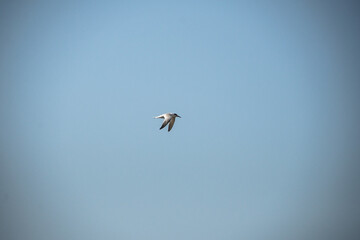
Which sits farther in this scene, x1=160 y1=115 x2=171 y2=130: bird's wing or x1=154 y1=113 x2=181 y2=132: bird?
x1=154 y1=113 x2=181 y2=132: bird

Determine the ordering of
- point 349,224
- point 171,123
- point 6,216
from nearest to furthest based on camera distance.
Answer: point 171,123
point 349,224
point 6,216

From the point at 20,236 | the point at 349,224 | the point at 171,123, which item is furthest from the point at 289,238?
the point at 171,123

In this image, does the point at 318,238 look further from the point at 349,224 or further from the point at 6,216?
the point at 6,216

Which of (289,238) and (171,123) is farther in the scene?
(289,238)

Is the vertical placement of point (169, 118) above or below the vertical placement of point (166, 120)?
above

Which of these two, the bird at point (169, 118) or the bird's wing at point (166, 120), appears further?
the bird at point (169, 118)

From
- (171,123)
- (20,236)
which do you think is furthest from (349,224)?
(171,123)

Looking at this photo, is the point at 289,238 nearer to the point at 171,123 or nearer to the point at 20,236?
the point at 20,236

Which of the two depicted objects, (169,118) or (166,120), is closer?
(166,120)

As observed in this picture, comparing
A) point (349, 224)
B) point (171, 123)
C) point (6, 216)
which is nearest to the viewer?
point (171, 123)

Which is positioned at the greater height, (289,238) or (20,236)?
(289,238)

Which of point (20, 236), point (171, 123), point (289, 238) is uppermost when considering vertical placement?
point (289, 238)

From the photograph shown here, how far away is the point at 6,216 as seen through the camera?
10631 centimetres

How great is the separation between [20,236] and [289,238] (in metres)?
57.4
